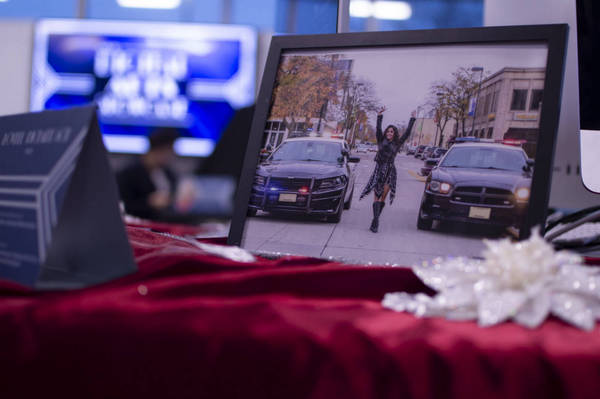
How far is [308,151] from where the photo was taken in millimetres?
778

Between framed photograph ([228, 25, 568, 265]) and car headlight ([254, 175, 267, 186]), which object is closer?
framed photograph ([228, 25, 568, 265])

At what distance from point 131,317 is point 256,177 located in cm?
43

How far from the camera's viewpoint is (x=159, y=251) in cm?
61

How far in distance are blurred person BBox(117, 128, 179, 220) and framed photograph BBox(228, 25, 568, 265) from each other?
3.43 meters

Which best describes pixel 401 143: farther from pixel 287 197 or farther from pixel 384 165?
pixel 287 197

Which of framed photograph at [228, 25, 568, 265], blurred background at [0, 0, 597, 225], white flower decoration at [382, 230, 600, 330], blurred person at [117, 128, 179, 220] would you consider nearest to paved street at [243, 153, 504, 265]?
framed photograph at [228, 25, 568, 265]

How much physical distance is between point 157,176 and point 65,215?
14.9 feet

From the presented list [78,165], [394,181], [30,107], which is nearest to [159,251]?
[78,165]

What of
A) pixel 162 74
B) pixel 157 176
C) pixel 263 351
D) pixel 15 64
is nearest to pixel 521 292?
pixel 263 351

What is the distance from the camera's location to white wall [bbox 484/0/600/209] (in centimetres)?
89

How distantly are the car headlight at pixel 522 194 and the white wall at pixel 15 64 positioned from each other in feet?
19.0

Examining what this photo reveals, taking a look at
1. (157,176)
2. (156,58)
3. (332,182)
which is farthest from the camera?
(156,58)

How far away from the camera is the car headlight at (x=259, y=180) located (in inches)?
31.3

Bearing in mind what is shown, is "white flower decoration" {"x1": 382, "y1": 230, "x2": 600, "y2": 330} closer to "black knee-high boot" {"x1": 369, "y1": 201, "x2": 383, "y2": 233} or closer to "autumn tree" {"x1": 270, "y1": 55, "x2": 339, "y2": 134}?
"black knee-high boot" {"x1": 369, "y1": 201, "x2": 383, "y2": 233}
